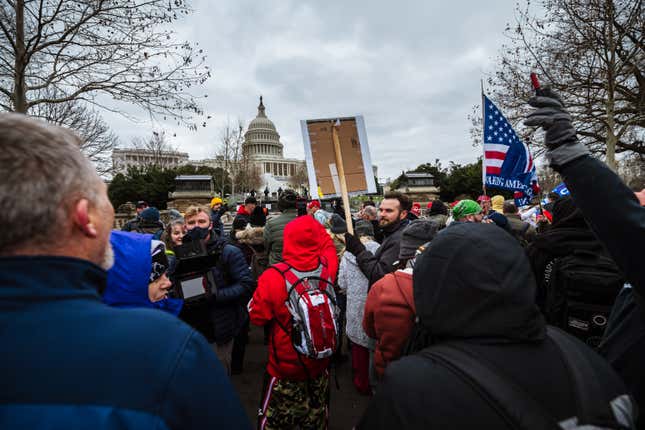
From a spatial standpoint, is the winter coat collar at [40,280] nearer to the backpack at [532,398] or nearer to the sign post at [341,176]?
the backpack at [532,398]

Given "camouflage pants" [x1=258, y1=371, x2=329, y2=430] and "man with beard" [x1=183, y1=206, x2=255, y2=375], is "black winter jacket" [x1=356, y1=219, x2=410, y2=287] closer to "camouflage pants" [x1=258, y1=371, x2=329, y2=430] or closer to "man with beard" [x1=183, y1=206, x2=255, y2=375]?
"camouflage pants" [x1=258, y1=371, x2=329, y2=430]

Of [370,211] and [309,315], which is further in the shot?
[370,211]

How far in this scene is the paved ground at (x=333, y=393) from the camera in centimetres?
348

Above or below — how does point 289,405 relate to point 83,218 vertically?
below

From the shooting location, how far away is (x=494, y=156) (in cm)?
624

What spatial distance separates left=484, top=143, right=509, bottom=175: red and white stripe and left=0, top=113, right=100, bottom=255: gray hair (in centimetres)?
640

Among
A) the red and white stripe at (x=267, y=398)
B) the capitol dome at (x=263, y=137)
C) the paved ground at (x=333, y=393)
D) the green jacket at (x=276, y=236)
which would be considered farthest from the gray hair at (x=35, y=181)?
the capitol dome at (x=263, y=137)

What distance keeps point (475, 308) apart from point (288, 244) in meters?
1.92

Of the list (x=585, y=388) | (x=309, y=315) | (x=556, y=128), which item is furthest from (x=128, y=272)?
(x=556, y=128)

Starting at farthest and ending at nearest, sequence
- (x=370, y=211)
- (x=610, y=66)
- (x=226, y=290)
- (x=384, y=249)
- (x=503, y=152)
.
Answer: (x=610, y=66) → (x=370, y=211) → (x=503, y=152) → (x=384, y=249) → (x=226, y=290)

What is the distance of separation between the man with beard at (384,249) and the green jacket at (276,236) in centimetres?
138

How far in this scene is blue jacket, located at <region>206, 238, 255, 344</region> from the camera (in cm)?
319

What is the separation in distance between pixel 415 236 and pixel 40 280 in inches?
95.9

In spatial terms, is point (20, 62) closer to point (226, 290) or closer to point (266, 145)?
point (226, 290)
